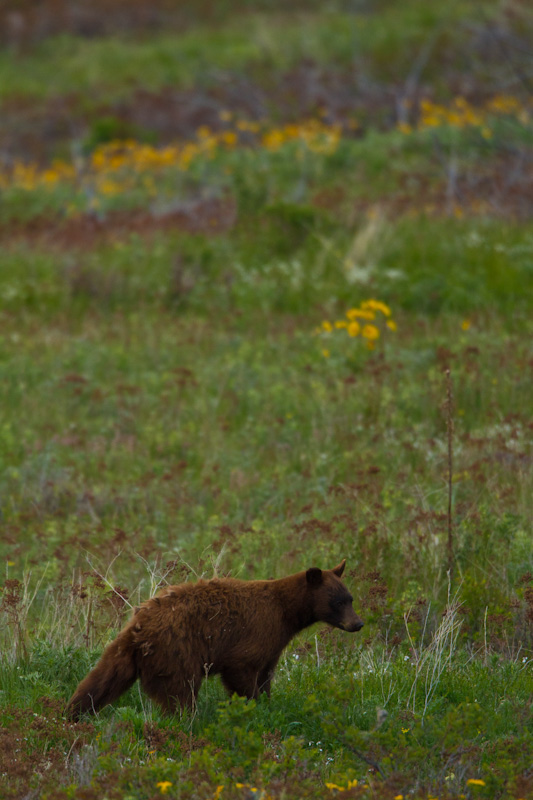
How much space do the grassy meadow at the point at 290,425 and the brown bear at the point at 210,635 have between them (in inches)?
5.9

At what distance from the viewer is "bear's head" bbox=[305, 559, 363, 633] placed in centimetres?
481

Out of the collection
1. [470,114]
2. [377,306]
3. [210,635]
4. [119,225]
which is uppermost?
[210,635]

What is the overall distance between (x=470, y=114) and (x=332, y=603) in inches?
576

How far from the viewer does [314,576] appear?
477 centimetres

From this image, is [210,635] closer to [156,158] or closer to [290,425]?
[290,425]

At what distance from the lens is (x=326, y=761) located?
4.25m

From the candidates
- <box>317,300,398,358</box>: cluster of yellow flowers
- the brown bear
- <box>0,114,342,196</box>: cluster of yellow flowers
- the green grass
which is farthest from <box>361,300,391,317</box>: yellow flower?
the green grass

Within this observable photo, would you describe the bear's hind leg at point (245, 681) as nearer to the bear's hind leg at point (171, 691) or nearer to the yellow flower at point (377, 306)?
the bear's hind leg at point (171, 691)

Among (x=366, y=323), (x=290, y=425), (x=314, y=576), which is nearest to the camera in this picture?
(x=314, y=576)

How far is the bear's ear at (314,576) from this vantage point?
472cm

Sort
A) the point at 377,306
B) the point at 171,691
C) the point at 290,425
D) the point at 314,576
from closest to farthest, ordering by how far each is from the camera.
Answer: the point at 171,691, the point at 314,576, the point at 290,425, the point at 377,306

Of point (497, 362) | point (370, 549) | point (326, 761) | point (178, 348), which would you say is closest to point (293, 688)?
point (326, 761)

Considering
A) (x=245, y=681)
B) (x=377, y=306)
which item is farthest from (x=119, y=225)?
(x=245, y=681)

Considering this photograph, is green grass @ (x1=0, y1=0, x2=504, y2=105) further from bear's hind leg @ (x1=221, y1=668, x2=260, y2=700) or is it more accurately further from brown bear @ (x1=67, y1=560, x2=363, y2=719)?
bear's hind leg @ (x1=221, y1=668, x2=260, y2=700)
